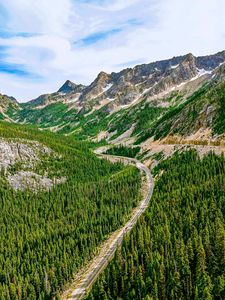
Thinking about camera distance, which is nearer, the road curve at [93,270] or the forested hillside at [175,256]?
the forested hillside at [175,256]

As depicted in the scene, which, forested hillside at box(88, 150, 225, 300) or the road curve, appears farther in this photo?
the road curve

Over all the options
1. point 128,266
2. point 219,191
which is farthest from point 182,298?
point 219,191

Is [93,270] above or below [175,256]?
below

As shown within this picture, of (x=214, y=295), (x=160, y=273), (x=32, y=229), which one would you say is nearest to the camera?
(x=214, y=295)

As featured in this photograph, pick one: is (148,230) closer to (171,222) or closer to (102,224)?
(171,222)

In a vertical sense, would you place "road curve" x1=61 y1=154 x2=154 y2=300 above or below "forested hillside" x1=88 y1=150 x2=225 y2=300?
below

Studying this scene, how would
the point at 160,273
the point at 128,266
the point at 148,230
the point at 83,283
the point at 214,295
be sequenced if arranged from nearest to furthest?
the point at 214,295 < the point at 160,273 < the point at 128,266 < the point at 83,283 < the point at 148,230

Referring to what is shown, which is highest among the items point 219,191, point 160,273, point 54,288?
point 219,191

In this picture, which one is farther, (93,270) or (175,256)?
(93,270)
